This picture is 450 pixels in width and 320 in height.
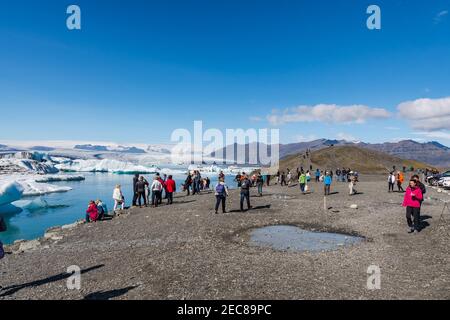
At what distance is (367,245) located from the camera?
13.5m

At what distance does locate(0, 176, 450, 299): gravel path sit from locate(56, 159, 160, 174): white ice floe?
5045 inches

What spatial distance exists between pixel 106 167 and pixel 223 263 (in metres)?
158

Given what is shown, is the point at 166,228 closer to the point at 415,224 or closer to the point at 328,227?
the point at 328,227

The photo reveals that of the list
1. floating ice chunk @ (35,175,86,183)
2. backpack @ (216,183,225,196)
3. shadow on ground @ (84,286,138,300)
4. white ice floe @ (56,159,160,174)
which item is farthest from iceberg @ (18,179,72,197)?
white ice floe @ (56,159,160,174)

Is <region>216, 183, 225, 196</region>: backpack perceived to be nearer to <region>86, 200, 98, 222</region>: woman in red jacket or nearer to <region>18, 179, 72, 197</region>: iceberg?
<region>86, 200, 98, 222</region>: woman in red jacket

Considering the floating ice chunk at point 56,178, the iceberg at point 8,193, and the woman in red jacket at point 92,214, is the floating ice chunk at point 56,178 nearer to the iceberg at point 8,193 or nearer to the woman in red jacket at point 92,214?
the iceberg at point 8,193

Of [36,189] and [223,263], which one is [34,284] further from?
[36,189]

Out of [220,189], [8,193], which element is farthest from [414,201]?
[8,193]

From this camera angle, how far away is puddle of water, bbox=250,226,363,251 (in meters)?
Result: 13.6

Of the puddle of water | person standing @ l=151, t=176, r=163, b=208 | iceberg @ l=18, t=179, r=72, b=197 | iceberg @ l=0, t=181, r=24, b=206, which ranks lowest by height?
iceberg @ l=18, t=179, r=72, b=197

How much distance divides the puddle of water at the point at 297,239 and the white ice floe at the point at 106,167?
427ft

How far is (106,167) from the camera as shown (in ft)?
521
